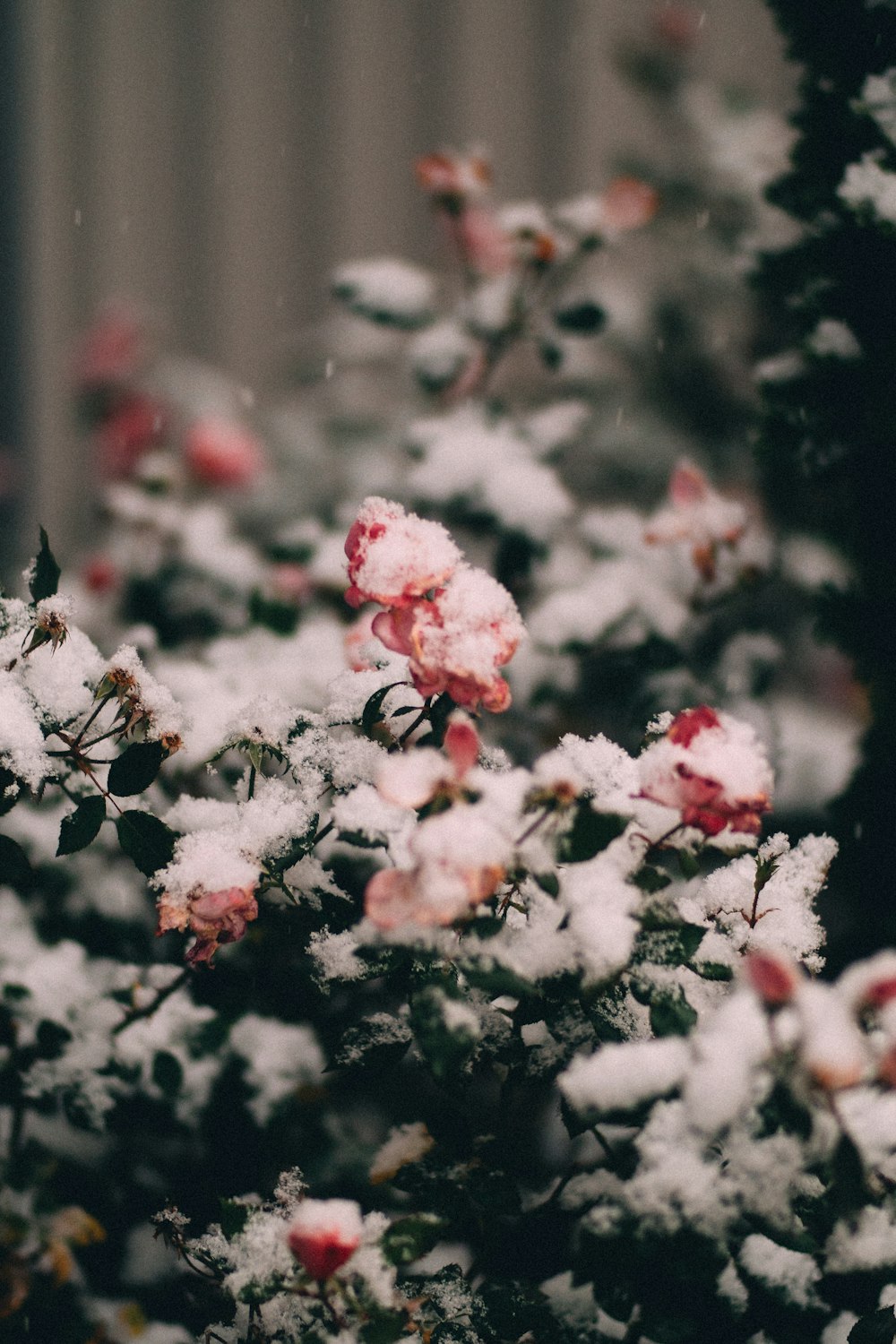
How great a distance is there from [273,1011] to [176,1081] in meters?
0.15

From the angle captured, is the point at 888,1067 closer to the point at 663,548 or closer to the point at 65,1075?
the point at 65,1075

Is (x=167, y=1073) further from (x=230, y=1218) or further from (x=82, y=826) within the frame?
(x=82, y=826)

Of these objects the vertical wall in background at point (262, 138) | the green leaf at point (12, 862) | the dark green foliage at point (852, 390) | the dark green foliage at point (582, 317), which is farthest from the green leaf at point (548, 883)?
the vertical wall in background at point (262, 138)

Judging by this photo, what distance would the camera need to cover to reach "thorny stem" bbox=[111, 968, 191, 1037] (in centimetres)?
102

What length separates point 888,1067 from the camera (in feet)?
2.25

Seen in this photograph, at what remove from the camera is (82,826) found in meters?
0.87

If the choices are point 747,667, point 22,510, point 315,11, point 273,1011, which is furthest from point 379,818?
point 315,11

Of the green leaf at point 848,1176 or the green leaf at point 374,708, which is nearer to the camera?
the green leaf at point 848,1176

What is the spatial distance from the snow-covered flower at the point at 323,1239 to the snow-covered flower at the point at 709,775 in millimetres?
377

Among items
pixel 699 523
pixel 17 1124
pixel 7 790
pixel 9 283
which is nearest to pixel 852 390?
pixel 699 523

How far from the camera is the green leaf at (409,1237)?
812mm

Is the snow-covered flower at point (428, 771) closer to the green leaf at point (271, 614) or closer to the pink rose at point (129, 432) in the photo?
the green leaf at point (271, 614)

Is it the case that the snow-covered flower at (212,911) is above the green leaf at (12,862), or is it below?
below

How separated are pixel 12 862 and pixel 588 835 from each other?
476 millimetres
